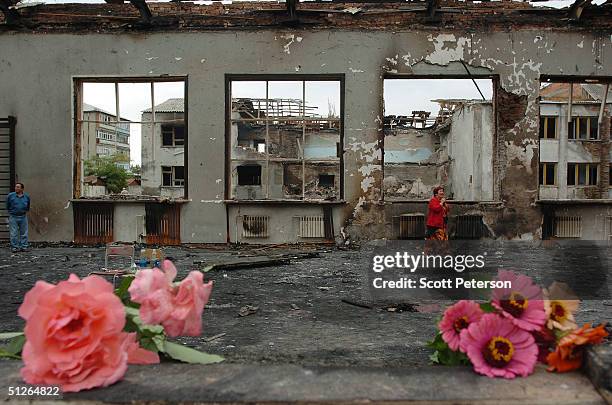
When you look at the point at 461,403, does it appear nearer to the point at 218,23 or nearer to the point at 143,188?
the point at 218,23

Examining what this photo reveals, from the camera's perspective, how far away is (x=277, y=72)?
11922mm

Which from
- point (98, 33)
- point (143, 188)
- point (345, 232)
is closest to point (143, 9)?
point (98, 33)

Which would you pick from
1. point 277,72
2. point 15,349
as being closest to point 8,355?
point 15,349

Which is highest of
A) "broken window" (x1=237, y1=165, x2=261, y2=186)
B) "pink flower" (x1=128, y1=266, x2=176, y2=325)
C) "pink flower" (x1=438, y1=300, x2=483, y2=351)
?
"broken window" (x1=237, y1=165, x2=261, y2=186)

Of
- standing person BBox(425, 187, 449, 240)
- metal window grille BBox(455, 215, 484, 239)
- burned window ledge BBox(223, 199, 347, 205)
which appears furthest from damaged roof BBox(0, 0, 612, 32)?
standing person BBox(425, 187, 449, 240)

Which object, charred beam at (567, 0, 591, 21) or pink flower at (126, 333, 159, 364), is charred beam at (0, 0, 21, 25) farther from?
pink flower at (126, 333, 159, 364)

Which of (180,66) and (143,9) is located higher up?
(143,9)

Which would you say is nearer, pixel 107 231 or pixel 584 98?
pixel 107 231

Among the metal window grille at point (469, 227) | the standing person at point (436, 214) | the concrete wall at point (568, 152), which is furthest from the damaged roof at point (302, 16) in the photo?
the concrete wall at point (568, 152)

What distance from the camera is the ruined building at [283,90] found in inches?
460

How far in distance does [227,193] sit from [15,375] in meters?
10.6

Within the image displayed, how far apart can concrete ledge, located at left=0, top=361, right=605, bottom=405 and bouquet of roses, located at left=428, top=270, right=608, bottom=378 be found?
0.14 ft

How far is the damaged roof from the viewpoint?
11.6m

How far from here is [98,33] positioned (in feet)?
39.3
